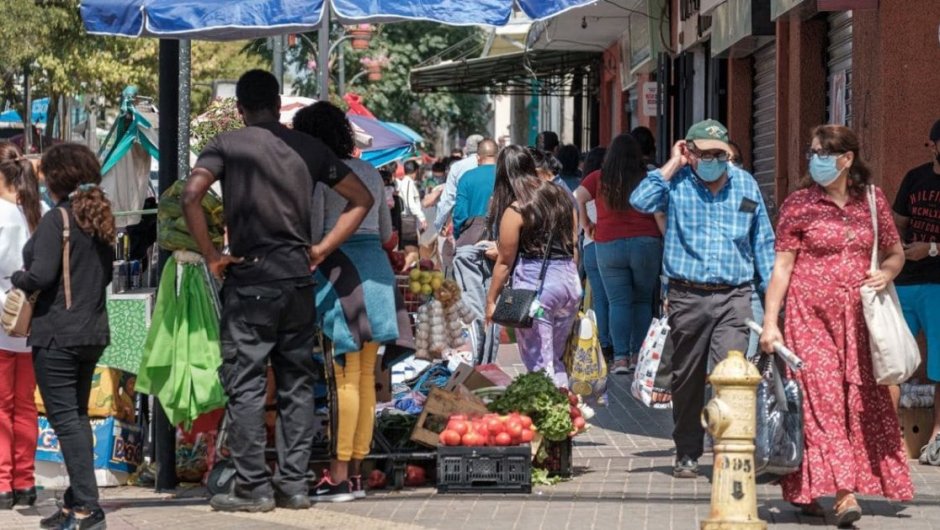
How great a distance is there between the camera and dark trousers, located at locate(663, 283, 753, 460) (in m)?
8.50

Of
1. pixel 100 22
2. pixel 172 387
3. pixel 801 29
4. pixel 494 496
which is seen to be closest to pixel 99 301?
pixel 172 387

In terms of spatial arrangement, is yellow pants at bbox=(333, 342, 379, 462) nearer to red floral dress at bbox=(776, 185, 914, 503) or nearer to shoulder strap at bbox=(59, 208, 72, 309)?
shoulder strap at bbox=(59, 208, 72, 309)

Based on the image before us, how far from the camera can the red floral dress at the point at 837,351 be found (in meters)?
7.48

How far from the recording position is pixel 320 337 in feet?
27.1

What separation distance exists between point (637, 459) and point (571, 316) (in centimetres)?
91

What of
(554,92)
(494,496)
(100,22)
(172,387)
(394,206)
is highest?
(554,92)

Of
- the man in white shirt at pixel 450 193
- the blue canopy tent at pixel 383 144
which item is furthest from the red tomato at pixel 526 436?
the blue canopy tent at pixel 383 144

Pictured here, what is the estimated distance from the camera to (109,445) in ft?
29.5

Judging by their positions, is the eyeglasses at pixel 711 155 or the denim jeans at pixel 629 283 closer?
the eyeglasses at pixel 711 155

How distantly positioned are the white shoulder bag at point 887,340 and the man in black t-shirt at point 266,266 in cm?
232

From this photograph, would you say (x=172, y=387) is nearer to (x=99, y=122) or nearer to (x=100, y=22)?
(x=100, y=22)

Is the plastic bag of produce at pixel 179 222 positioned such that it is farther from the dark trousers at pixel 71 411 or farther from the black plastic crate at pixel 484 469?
the black plastic crate at pixel 484 469

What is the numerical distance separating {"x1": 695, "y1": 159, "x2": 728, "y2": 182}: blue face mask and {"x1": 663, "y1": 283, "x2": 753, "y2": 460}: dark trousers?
57 centimetres

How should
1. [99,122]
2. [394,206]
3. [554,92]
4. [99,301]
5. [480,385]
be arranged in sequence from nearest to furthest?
[99,301]
[480,385]
[394,206]
[554,92]
[99,122]
